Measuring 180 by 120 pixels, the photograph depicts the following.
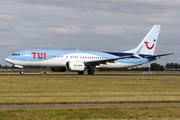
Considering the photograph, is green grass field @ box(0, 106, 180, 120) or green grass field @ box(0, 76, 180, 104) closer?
green grass field @ box(0, 106, 180, 120)

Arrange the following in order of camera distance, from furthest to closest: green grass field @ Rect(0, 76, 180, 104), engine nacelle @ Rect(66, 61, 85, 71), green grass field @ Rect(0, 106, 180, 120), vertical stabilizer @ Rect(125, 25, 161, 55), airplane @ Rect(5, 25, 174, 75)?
vertical stabilizer @ Rect(125, 25, 161, 55) < engine nacelle @ Rect(66, 61, 85, 71) < airplane @ Rect(5, 25, 174, 75) < green grass field @ Rect(0, 76, 180, 104) < green grass field @ Rect(0, 106, 180, 120)

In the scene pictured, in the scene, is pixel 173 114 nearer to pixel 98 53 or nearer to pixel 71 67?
pixel 71 67

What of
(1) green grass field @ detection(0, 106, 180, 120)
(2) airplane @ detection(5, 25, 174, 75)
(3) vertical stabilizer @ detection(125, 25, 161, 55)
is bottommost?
(1) green grass field @ detection(0, 106, 180, 120)

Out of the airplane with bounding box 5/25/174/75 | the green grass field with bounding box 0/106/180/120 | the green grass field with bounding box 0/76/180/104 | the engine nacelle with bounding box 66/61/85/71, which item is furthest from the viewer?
the engine nacelle with bounding box 66/61/85/71

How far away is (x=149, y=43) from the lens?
63.7 m

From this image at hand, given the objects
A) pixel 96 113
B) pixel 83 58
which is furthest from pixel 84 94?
pixel 83 58

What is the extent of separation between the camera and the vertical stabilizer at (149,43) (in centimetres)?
6288

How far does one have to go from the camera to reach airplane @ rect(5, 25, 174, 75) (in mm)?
50125

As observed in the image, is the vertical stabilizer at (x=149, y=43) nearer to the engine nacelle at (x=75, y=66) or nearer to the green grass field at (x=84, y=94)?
the engine nacelle at (x=75, y=66)

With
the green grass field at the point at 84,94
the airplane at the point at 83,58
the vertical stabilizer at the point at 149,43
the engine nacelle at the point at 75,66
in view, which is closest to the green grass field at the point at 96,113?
the green grass field at the point at 84,94

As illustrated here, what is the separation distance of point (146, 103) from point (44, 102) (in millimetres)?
5916

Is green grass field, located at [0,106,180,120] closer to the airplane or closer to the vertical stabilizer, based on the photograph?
the airplane

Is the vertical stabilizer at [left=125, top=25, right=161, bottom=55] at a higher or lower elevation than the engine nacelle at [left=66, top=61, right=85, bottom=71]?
higher

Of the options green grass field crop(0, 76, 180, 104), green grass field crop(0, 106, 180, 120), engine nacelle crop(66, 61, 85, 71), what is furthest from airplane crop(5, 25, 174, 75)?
green grass field crop(0, 106, 180, 120)
